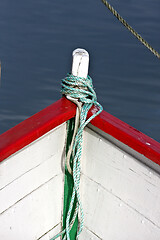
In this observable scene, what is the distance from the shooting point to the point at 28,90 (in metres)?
5.41

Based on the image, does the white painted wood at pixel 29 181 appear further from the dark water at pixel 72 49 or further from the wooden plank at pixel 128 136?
the dark water at pixel 72 49

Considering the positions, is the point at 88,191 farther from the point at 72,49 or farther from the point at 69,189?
the point at 72,49

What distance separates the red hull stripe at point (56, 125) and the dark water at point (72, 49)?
9.02 feet

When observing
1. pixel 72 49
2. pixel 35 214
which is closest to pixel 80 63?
pixel 35 214

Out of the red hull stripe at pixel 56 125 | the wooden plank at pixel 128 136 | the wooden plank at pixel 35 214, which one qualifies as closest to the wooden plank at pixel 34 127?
the red hull stripe at pixel 56 125

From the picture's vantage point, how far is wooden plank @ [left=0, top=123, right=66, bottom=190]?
2146 millimetres

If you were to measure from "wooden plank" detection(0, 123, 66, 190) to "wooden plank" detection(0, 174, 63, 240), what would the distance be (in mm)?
159

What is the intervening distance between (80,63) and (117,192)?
0.69 meters

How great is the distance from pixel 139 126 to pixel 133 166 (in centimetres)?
286

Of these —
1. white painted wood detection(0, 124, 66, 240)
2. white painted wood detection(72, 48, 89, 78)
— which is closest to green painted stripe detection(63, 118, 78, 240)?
white painted wood detection(0, 124, 66, 240)

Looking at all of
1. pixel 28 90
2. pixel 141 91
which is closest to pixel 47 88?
pixel 28 90

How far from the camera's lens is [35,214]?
2.43 metres

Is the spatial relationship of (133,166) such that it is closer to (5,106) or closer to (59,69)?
(5,106)

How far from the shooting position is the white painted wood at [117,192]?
2.27 meters
